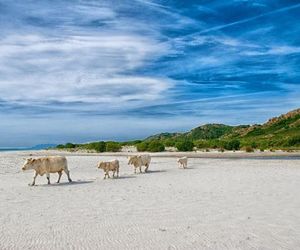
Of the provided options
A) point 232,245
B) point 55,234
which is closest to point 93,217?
point 55,234

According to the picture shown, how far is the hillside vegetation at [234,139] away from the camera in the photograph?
73312 mm

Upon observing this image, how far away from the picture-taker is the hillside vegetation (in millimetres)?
73312

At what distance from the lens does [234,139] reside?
105m

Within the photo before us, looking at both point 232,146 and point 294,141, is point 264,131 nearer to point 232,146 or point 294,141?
point 294,141

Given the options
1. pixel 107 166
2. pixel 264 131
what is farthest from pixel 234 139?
pixel 107 166

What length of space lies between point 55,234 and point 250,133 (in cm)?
13337

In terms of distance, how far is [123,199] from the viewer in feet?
45.1

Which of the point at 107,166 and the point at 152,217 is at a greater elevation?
the point at 107,166

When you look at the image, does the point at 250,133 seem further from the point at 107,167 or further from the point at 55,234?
the point at 55,234

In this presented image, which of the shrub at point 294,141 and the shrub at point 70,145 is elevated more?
Result: the shrub at point 294,141

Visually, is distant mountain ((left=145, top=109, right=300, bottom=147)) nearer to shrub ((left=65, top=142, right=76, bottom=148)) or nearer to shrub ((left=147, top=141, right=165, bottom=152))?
shrub ((left=65, top=142, right=76, bottom=148))

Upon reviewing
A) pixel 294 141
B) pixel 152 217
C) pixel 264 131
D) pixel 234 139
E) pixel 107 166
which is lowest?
pixel 152 217

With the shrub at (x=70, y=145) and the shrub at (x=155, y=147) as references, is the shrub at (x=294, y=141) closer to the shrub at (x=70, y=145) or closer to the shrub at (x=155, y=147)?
the shrub at (x=155, y=147)

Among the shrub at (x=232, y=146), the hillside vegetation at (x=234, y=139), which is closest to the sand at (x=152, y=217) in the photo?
the hillside vegetation at (x=234, y=139)
